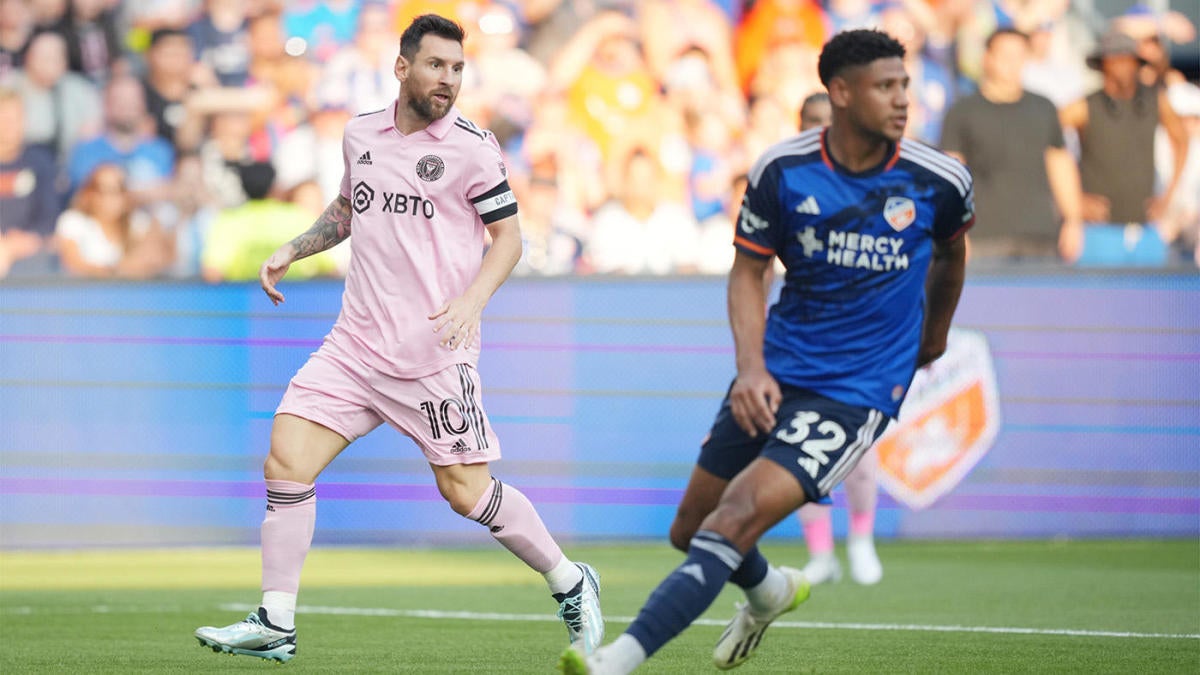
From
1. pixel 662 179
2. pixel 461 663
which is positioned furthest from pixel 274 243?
pixel 461 663

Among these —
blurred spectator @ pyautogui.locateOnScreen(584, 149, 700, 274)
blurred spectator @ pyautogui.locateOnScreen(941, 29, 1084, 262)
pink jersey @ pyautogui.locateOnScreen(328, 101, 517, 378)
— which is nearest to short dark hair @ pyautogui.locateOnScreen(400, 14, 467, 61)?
pink jersey @ pyautogui.locateOnScreen(328, 101, 517, 378)

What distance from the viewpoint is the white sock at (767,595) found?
19.3 ft

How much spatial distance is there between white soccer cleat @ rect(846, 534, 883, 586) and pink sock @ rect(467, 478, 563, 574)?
3877mm

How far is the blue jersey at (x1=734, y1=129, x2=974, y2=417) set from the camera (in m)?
5.57

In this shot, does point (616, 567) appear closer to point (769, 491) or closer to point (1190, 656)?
point (1190, 656)

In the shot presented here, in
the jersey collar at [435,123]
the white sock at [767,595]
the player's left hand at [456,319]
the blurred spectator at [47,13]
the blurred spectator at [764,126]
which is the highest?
the blurred spectator at [47,13]

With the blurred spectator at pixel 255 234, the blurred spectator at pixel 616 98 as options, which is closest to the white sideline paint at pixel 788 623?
the blurred spectator at pixel 255 234

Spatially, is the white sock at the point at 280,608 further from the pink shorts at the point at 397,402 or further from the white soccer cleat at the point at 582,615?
the white soccer cleat at the point at 582,615

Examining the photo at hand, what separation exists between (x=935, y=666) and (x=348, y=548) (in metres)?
6.97

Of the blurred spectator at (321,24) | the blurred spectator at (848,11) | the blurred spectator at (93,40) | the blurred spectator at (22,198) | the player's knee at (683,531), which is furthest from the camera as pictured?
the blurred spectator at (321,24)

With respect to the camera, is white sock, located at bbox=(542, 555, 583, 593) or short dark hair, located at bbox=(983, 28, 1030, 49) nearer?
white sock, located at bbox=(542, 555, 583, 593)

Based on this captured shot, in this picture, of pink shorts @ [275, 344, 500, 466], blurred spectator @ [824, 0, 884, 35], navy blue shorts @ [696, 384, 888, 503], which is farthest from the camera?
blurred spectator @ [824, 0, 884, 35]

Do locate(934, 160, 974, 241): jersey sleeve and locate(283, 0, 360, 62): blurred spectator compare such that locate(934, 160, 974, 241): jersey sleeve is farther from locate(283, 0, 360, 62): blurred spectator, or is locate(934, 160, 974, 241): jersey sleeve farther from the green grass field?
locate(283, 0, 360, 62): blurred spectator

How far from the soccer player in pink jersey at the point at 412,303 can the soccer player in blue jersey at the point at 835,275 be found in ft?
4.08
